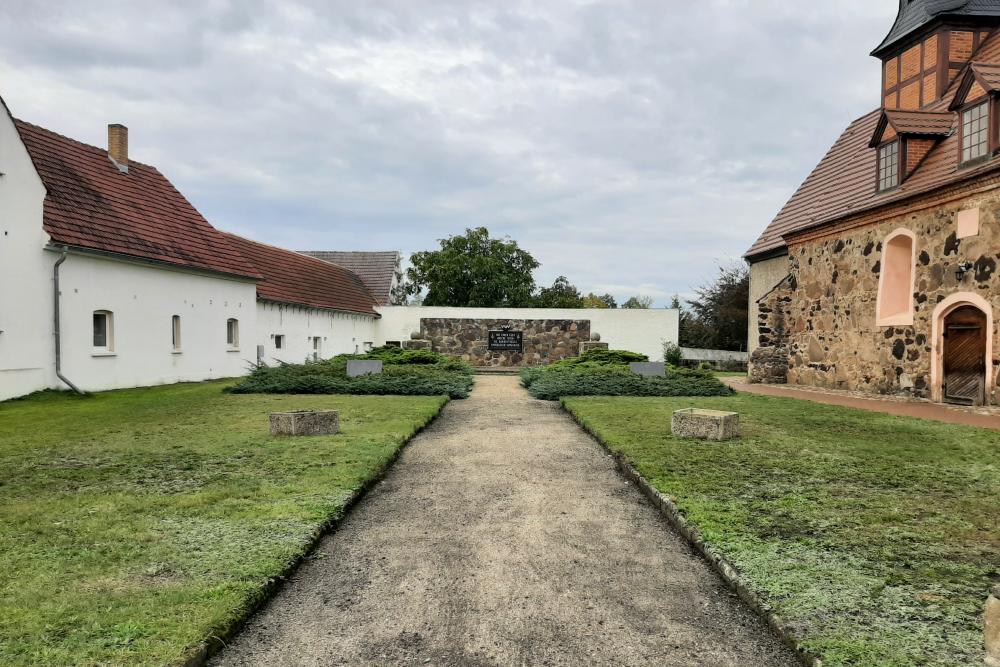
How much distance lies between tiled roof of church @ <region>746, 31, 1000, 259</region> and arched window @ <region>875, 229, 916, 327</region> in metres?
1.11

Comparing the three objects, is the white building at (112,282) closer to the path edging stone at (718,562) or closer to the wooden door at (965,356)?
the path edging stone at (718,562)

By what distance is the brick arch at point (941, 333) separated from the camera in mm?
12141

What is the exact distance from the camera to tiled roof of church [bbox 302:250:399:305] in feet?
133

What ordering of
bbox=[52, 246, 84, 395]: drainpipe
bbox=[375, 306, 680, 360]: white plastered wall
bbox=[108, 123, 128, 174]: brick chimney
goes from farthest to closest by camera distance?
bbox=[375, 306, 680, 360]: white plastered wall, bbox=[108, 123, 128, 174]: brick chimney, bbox=[52, 246, 84, 395]: drainpipe

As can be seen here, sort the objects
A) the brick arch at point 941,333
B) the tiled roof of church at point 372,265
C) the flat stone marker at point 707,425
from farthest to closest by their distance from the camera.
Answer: the tiled roof of church at point 372,265 → the brick arch at point 941,333 → the flat stone marker at point 707,425

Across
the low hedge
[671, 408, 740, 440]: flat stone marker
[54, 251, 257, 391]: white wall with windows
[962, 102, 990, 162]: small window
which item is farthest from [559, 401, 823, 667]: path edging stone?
[54, 251, 257, 391]: white wall with windows

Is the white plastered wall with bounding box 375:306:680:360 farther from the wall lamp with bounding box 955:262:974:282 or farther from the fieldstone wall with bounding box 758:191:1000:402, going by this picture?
the wall lamp with bounding box 955:262:974:282

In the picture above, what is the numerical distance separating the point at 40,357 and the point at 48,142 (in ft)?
22.9

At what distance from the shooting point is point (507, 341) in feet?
97.3

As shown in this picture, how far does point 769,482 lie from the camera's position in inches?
236

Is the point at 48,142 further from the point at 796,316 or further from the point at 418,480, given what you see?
the point at 796,316

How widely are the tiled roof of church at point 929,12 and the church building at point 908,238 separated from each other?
1.6 inches

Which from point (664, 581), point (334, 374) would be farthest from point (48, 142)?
point (664, 581)

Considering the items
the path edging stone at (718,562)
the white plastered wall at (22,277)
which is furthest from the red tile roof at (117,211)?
the path edging stone at (718,562)
